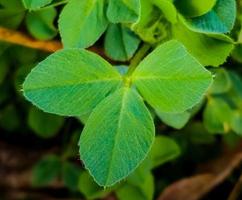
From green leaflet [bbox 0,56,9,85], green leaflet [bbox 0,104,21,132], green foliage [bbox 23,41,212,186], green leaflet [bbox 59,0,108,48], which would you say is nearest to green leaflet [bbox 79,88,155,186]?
green foliage [bbox 23,41,212,186]

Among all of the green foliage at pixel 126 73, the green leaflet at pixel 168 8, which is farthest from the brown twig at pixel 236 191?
the green leaflet at pixel 168 8

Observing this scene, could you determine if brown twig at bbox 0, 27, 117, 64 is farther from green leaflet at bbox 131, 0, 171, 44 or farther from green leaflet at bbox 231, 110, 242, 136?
green leaflet at bbox 231, 110, 242, 136

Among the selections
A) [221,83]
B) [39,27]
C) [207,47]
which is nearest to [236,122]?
[221,83]

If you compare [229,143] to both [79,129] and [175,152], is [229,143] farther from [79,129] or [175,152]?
[79,129]

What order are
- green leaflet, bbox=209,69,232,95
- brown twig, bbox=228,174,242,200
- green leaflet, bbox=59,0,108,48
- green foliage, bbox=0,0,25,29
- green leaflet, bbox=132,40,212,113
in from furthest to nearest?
brown twig, bbox=228,174,242,200
green leaflet, bbox=209,69,232,95
green foliage, bbox=0,0,25,29
green leaflet, bbox=59,0,108,48
green leaflet, bbox=132,40,212,113

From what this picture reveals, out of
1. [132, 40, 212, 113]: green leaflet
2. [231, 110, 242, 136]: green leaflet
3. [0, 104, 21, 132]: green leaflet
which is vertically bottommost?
[0, 104, 21, 132]: green leaflet

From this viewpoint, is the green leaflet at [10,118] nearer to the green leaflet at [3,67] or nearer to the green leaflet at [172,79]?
the green leaflet at [3,67]
